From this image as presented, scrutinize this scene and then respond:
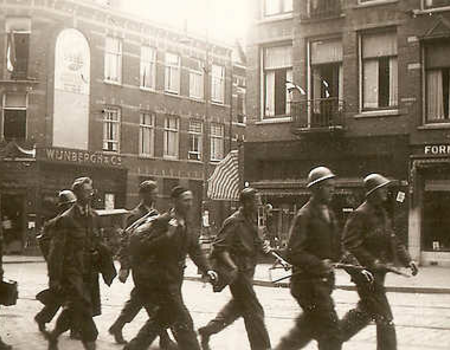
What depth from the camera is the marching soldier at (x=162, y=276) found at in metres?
7.46

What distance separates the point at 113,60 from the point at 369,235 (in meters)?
30.8

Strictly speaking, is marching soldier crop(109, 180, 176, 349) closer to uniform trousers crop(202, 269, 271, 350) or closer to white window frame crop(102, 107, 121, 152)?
uniform trousers crop(202, 269, 271, 350)

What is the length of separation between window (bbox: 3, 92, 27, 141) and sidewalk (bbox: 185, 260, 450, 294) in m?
13.3

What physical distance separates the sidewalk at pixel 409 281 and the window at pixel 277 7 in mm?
9030

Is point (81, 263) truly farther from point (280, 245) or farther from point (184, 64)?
point (184, 64)

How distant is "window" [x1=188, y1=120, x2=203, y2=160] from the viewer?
41594mm

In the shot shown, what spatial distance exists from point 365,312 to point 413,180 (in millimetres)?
17592

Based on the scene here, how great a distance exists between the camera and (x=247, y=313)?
8.40 m

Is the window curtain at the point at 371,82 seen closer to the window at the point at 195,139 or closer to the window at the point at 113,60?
the window at the point at 113,60

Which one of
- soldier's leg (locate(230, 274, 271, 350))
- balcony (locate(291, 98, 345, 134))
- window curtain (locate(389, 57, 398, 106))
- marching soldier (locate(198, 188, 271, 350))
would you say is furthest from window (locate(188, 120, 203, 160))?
soldier's leg (locate(230, 274, 271, 350))

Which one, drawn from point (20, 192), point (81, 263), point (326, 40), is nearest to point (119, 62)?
point (20, 192)

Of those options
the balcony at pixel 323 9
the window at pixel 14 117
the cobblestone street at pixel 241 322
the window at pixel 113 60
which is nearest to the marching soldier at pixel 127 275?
the cobblestone street at pixel 241 322

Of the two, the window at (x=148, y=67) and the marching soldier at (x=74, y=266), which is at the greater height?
the window at (x=148, y=67)

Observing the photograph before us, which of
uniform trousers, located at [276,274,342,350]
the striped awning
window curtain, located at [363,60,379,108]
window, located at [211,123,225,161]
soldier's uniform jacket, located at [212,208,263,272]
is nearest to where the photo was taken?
uniform trousers, located at [276,274,342,350]
